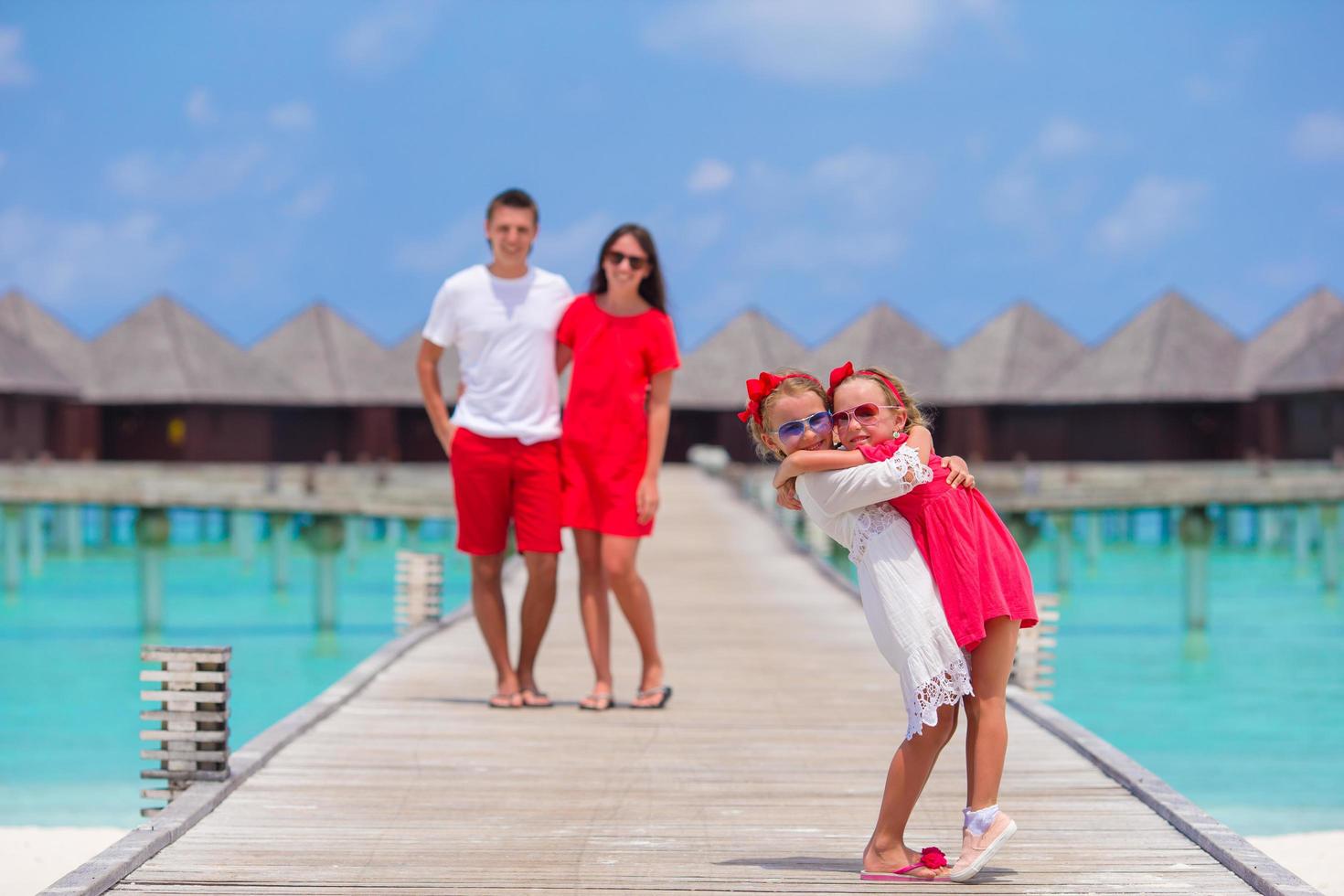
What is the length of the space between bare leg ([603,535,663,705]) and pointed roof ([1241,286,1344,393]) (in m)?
40.1

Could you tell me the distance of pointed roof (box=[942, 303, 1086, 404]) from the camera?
4556cm

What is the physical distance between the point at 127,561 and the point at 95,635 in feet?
38.9

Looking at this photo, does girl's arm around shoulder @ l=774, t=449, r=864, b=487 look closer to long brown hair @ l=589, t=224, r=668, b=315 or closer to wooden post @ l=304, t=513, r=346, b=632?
long brown hair @ l=589, t=224, r=668, b=315

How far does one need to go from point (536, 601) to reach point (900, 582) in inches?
110

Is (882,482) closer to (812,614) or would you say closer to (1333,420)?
(812,614)

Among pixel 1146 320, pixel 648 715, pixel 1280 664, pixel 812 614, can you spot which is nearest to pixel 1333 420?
pixel 1146 320

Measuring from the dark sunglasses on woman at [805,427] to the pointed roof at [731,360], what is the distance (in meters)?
43.5

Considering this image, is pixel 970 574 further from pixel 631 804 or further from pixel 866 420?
pixel 631 804

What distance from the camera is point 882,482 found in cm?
365

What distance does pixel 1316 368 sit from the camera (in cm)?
3909

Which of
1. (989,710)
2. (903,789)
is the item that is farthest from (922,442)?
(903,789)

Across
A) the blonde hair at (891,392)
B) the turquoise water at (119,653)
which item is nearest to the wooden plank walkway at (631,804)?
the blonde hair at (891,392)

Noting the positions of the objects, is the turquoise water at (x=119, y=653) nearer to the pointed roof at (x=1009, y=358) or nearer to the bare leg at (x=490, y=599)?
the bare leg at (x=490, y=599)

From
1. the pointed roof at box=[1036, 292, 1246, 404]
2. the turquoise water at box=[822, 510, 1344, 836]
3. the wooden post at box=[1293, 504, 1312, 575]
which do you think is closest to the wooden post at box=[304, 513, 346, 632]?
the turquoise water at box=[822, 510, 1344, 836]
